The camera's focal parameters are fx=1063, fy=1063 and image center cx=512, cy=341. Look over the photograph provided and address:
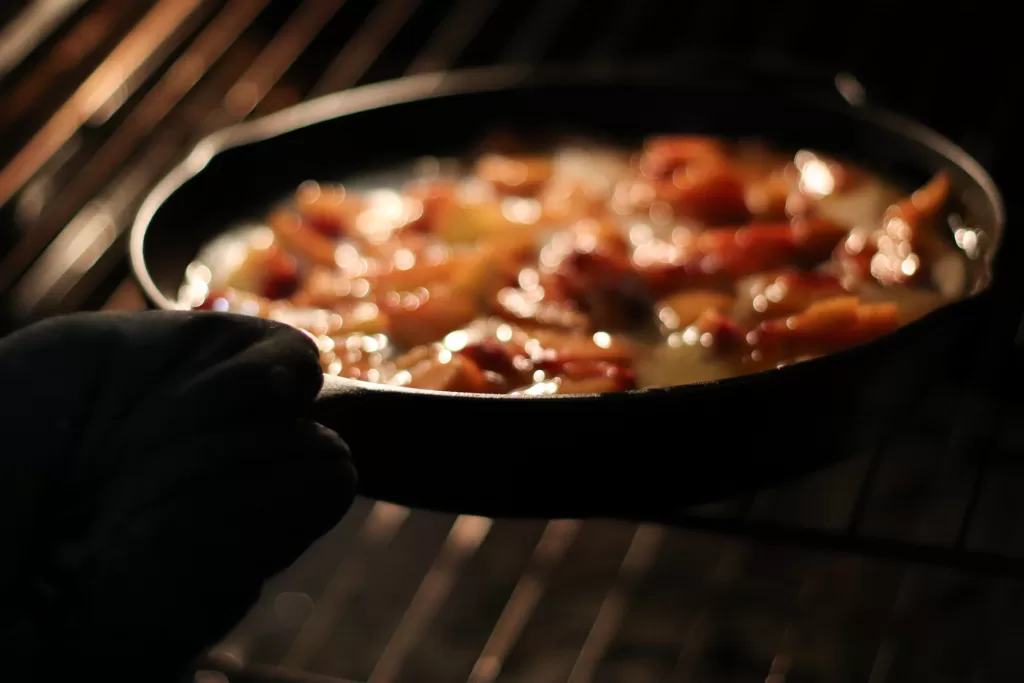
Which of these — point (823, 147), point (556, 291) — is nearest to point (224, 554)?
Answer: point (556, 291)

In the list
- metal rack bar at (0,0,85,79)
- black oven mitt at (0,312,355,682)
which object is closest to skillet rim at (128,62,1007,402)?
black oven mitt at (0,312,355,682)

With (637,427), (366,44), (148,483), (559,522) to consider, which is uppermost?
(148,483)

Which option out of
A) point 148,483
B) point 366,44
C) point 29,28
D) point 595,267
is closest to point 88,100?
point 29,28

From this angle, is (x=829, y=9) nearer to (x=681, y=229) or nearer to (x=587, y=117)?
(x=587, y=117)

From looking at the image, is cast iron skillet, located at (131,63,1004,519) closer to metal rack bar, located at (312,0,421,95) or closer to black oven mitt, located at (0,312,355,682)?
black oven mitt, located at (0,312,355,682)

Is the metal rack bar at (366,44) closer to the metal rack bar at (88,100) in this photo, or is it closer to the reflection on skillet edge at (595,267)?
the metal rack bar at (88,100)

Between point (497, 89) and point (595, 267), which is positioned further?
point (497, 89)

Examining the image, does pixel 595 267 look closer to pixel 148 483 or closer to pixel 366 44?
pixel 148 483
